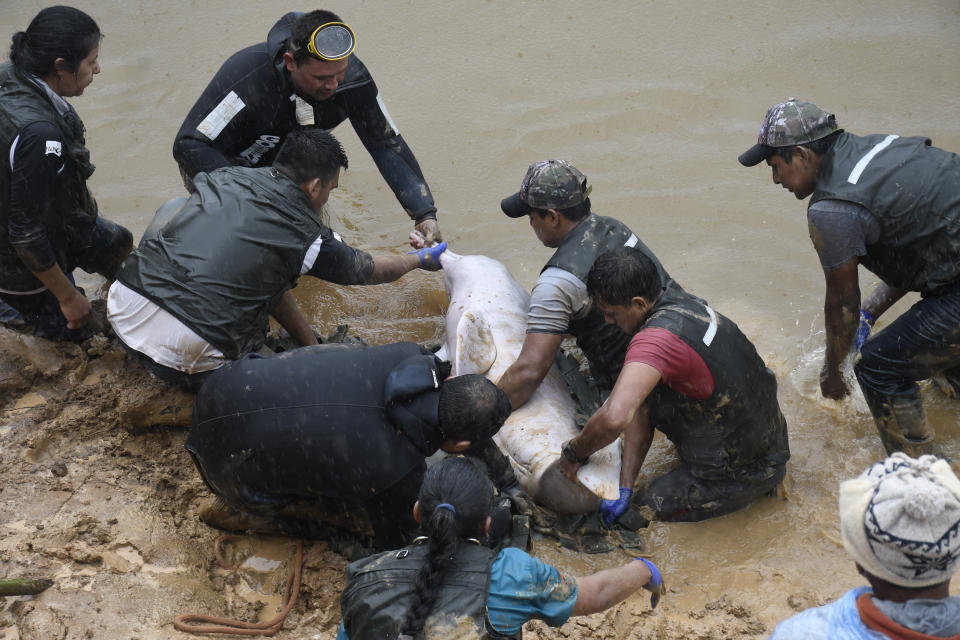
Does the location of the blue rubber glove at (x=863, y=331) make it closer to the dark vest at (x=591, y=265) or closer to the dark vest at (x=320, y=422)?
the dark vest at (x=591, y=265)

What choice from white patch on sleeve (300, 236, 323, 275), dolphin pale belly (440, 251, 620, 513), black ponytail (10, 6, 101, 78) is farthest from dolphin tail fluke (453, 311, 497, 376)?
black ponytail (10, 6, 101, 78)

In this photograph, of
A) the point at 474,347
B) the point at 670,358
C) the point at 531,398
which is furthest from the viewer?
the point at 474,347

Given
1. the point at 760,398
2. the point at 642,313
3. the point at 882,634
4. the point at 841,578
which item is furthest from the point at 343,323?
the point at 882,634

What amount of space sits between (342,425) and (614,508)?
3.95ft

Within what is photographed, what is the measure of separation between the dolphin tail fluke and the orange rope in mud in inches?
42.8

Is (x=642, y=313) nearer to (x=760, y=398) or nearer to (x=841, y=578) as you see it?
(x=760, y=398)

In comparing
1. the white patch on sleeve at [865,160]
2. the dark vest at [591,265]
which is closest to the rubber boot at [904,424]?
the white patch on sleeve at [865,160]

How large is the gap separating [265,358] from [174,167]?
329 centimetres

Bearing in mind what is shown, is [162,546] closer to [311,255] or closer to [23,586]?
[23,586]

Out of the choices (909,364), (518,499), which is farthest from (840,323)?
(518,499)

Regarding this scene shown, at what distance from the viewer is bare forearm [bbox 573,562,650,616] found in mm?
2279

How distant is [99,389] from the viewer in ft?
12.2

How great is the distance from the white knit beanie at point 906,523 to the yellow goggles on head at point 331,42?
3.03 meters

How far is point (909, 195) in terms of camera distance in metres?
3.25
